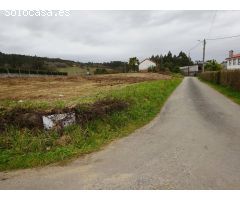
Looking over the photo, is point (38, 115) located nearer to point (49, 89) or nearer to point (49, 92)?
point (49, 92)

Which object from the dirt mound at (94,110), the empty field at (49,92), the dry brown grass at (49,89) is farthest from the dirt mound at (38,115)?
the dry brown grass at (49,89)

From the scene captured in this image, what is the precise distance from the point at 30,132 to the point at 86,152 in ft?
6.42

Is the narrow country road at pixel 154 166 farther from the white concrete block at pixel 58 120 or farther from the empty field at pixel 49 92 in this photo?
the empty field at pixel 49 92

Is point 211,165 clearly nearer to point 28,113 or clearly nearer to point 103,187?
point 103,187

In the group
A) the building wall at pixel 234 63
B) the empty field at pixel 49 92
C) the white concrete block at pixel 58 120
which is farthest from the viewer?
the building wall at pixel 234 63

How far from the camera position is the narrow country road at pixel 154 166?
3.81 meters

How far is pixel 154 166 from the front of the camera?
447 cm

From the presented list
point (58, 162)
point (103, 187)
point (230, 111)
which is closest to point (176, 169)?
point (103, 187)

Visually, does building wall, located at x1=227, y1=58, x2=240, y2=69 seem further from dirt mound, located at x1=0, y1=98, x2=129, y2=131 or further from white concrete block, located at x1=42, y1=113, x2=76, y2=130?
white concrete block, located at x1=42, y1=113, x2=76, y2=130

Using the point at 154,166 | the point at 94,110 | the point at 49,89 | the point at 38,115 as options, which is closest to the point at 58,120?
the point at 38,115

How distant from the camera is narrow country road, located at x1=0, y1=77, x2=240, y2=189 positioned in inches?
150

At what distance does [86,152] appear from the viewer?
17.5 feet

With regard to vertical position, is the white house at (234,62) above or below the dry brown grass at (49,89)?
above

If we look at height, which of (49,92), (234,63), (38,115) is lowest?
(49,92)
